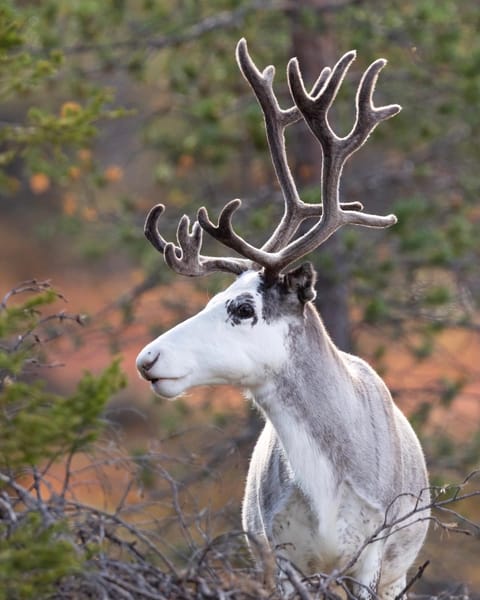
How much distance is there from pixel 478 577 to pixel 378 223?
39.8 ft

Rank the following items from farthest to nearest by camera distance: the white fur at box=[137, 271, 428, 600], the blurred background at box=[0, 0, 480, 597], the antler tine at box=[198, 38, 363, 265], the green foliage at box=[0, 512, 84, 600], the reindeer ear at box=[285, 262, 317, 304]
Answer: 1. the blurred background at box=[0, 0, 480, 597]
2. the antler tine at box=[198, 38, 363, 265]
3. the reindeer ear at box=[285, 262, 317, 304]
4. the white fur at box=[137, 271, 428, 600]
5. the green foliage at box=[0, 512, 84, 600]

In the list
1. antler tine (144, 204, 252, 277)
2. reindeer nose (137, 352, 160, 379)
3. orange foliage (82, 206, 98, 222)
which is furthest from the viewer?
orange foliage (82, 206, 98, 222)

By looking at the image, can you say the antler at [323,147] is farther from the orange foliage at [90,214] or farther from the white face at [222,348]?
the orange foliage at [90,214]

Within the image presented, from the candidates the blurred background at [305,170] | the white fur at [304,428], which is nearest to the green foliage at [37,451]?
the white fur at [304,428]

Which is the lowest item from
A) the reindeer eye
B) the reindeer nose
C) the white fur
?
the white fur

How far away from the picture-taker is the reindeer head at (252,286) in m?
5.67

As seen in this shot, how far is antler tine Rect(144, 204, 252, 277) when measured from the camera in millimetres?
6035

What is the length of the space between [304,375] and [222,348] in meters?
0.46

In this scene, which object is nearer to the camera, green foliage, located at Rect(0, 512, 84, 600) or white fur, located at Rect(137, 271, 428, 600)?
green foliage, located at Rect(0, 512, 84, 600)

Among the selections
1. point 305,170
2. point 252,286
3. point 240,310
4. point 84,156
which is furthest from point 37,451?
point 84,156

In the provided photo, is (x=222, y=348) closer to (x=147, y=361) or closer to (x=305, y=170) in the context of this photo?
(x=147, y=361)

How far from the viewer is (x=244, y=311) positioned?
583 centimetres

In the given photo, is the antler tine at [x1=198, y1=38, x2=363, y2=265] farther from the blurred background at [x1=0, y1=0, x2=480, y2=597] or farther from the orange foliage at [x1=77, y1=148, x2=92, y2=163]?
the orange foliage at [x1=77, y1=148, x2=92, y2=163]

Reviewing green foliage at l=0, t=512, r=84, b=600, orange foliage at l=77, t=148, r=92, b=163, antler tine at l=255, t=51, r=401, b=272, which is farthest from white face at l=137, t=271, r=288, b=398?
orange foliage at l=77, t=148, r=92, b=163
